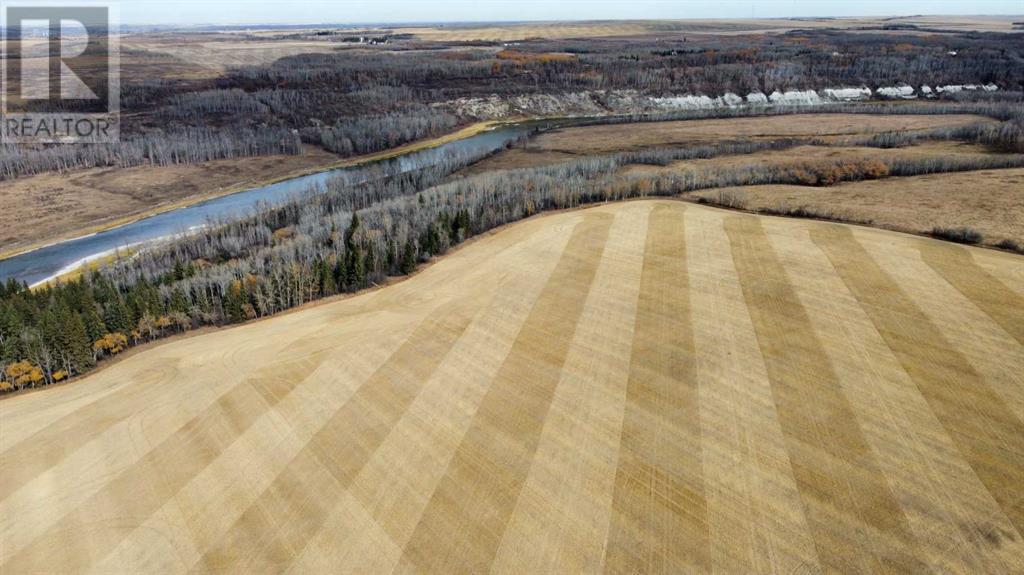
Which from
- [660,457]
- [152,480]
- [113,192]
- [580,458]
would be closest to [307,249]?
[152,480]

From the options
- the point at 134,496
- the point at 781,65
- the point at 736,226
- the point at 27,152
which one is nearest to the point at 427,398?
the point at 134,496

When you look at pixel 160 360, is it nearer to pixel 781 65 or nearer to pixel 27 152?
pixel 27 152

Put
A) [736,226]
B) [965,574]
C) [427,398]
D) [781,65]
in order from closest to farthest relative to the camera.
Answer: [965,574], [427,398], [736,226], [781,65]

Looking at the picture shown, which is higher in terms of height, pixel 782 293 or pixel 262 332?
pixel 782 293

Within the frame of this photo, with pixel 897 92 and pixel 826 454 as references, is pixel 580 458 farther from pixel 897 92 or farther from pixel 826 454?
pixel 897 92

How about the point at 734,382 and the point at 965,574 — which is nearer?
the point at 965,574

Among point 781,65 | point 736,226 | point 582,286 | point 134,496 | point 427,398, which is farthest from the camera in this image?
point 781,65

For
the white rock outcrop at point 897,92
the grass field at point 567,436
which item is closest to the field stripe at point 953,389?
the grass field at point 567,436
